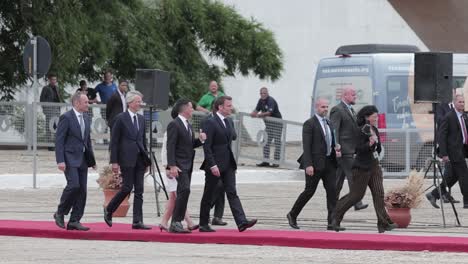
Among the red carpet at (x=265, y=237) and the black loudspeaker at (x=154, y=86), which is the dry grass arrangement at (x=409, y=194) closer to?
the red carpet at (x=265, y=237)

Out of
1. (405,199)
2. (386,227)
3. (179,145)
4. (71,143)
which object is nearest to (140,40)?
(405,199)

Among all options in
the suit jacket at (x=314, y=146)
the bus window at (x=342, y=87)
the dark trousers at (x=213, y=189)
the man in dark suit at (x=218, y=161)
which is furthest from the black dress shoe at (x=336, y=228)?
the bus window at (x=342, y=87)

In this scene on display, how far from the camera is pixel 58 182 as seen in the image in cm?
2664

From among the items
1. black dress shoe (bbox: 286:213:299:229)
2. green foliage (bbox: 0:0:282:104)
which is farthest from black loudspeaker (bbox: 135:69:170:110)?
green foliage (bbox: 0:0:282:104)

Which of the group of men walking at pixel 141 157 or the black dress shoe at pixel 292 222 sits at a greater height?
the group of men walking at pixel 141 157

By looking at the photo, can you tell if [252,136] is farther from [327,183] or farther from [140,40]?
[327,183]

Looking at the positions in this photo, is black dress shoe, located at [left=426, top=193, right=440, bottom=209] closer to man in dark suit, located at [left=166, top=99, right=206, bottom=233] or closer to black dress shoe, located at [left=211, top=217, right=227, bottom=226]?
black dress shoe, located at [left=211, top=217, right=227, bottom=226]

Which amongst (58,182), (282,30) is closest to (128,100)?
(58,182)

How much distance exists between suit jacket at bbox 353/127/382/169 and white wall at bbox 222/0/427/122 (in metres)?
31.7

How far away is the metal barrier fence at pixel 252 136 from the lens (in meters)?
29.5

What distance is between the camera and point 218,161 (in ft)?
57.4

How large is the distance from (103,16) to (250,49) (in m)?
6.25

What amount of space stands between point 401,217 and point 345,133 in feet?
4.97

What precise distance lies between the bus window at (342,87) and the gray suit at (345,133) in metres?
9.60
